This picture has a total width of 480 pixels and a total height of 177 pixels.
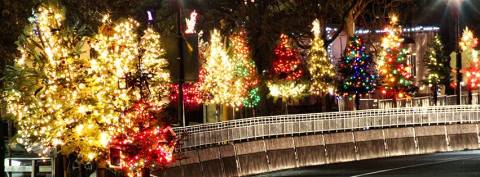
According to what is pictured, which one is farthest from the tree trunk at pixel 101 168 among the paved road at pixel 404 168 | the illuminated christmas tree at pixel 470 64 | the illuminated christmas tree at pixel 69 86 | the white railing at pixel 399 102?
the illuminated christmas tree at pixel 470 64

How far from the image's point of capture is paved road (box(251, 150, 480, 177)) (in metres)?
25.8

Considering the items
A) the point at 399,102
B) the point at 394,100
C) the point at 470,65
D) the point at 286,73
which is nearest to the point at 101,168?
the point at 394,100

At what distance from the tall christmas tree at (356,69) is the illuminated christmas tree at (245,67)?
181 inches

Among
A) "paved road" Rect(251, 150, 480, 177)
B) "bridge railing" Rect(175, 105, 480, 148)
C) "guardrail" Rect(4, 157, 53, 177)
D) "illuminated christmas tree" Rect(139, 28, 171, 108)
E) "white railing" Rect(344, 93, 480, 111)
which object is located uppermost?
"illuminated christmas tree" Rect(139, 28, 171, 108)

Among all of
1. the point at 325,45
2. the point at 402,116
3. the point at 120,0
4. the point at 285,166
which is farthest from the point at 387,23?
the point at 120,0

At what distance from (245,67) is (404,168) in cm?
2081

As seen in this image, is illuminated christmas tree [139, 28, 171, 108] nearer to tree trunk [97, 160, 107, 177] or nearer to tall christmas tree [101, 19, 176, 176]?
tall christmas tree [101, 19, 176, 176]

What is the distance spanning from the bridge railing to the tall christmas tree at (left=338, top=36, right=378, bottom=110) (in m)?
9.20

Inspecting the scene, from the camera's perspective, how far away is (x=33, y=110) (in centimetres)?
1597

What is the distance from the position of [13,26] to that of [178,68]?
17.1ft

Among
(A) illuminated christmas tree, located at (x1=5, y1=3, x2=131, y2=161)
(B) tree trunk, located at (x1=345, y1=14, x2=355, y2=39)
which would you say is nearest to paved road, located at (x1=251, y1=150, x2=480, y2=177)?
(A) illuminated christmas tree, located at (x1=5, y1=3, x2=131, y2=161)

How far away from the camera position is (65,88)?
15.8m

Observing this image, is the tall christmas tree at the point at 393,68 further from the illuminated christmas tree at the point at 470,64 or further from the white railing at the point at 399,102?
the illuminated christmas tree at the point at 470,64

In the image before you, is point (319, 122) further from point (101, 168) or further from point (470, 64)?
point (470, 64)
